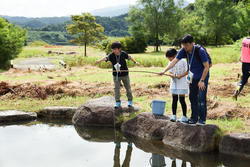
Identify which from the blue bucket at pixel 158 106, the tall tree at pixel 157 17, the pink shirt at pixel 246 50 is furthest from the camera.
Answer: the tall tree at pixel 157 17

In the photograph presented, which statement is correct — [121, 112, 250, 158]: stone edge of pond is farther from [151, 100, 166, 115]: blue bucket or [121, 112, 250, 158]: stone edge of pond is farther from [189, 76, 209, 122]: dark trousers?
[189, 76, 209, 122]: dark trousers

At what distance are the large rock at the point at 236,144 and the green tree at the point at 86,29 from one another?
30826 mm

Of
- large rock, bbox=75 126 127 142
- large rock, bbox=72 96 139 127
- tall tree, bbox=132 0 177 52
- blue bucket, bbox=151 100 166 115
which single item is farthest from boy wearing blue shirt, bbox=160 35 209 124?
tall tree, bbox=132 0 177 52

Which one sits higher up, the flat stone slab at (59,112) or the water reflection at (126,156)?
the flat stone slab at (59,112)

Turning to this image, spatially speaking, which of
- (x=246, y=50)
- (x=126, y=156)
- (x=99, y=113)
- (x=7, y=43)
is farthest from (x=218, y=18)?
(x=126, y=156)

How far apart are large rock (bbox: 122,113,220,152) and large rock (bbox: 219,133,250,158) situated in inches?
6.7

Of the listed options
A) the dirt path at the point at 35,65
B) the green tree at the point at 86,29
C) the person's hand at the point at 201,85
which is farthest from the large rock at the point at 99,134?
the green tree at the point at 86,29

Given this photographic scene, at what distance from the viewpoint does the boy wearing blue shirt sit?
207 inches

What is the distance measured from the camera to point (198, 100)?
560cm

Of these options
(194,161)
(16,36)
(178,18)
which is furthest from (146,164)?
(178,18)

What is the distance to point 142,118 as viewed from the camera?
6812mm

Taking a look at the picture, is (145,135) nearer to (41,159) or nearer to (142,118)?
(142,118)

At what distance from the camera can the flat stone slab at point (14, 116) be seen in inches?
324

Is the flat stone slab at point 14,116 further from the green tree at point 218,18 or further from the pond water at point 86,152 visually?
the green tree at point 218,18
